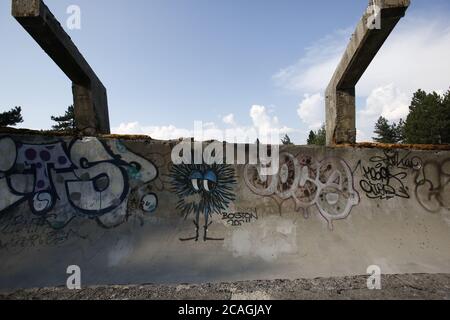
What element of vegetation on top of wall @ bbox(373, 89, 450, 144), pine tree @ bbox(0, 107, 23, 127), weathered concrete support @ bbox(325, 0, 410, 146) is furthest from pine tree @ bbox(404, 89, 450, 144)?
pine tree @ bbox(0, 107, 23, 127)

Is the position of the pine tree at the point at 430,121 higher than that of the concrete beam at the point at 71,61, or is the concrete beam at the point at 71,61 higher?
the pine tree at the point at 430,121

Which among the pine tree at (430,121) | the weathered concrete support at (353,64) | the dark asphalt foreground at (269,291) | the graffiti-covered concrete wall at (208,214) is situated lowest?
the dark asphalt foreground at (269,291)

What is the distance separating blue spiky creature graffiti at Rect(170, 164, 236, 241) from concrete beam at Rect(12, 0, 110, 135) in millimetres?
3079

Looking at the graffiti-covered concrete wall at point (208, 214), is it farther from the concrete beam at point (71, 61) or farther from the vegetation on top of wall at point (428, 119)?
the vegetation on top of wall at point (428, 119)

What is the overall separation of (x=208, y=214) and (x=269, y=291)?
1931mm

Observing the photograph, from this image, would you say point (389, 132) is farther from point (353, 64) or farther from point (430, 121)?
point (353, 64)

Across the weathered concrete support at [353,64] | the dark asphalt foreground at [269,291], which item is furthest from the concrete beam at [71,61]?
the weathered concrete support at [353,64]

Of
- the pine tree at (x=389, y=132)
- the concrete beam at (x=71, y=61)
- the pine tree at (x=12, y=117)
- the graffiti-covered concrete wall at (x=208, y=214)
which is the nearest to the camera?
the graffiti-covered concrete wall at (x=208, y=214)

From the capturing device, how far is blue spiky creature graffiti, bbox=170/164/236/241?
558 cm

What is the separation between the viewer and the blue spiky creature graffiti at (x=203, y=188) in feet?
18.3

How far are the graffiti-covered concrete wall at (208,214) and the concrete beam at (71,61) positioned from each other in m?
2.05

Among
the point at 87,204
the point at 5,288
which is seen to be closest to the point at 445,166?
the point at 87,204

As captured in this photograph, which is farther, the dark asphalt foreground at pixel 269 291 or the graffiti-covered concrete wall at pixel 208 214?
the graffiti-covered concrete wall at pixel 208 214

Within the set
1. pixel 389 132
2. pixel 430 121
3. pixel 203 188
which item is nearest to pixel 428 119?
pixel 430 121
